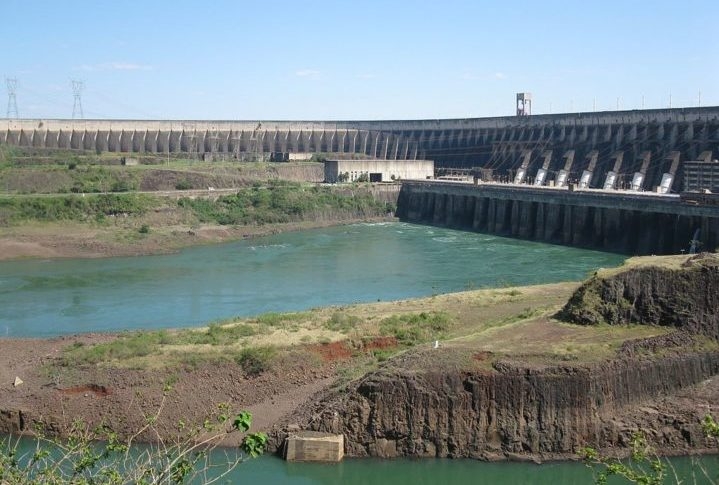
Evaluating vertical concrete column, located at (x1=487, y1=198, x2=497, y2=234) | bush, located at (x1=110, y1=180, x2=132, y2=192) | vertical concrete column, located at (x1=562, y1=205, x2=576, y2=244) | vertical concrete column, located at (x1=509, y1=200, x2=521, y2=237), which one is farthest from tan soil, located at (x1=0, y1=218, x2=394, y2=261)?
vertical concrete column, located at (x1=562, y1=205, x2=576, y2=244)

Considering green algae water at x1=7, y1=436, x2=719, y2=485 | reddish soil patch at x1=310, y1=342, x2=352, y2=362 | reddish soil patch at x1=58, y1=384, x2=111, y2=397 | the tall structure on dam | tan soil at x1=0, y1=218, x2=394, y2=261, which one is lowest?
green algae water at x1=7, y1=436, x2=719, y2=485

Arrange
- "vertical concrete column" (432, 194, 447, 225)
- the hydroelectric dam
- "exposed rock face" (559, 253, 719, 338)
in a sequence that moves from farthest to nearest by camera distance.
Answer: "vertical concrete column" (432, 194, 447, 225)
the hydroelectric dam
"exposed rock face" (559, 253, 719, 338)

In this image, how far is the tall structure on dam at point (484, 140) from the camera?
80.0 metres

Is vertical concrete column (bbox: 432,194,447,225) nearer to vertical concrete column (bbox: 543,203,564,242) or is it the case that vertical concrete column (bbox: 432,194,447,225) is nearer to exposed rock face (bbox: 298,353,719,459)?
vertical concrete column (bbox: 543,203,564,242)

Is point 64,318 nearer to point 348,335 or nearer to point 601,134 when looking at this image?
point 348,335

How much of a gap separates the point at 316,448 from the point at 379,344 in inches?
329

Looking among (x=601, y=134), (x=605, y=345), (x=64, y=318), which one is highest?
(x=601, y=134)

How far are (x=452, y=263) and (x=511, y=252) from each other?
6527 millimetres

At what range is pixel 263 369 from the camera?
31078 mm

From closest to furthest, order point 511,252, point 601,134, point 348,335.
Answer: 1. point 348,335
2. point 511,252
3. point 601,134

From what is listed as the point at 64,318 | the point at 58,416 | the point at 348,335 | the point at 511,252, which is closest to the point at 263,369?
the point at 348,335

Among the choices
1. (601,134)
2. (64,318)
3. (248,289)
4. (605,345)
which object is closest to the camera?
(605,345)

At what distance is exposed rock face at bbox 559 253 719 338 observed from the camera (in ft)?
97.0

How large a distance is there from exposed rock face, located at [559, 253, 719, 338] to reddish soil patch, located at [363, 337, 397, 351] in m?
6.13
